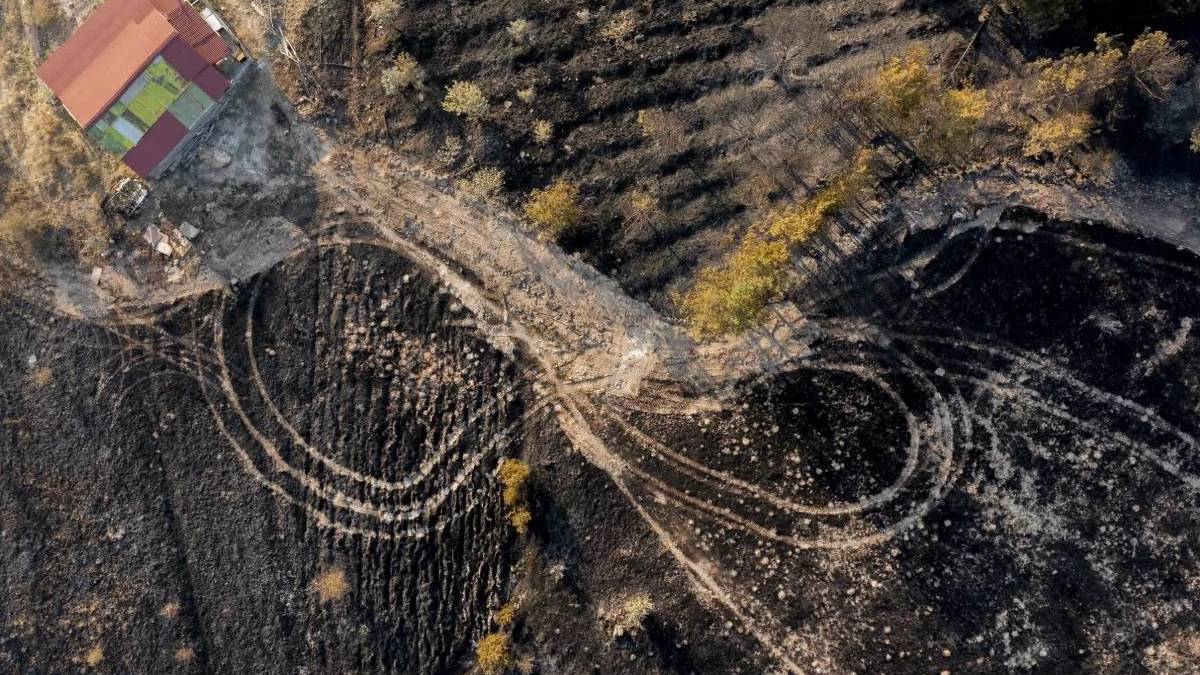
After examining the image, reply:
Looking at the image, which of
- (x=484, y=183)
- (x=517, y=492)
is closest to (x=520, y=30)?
(x=484, y=183)

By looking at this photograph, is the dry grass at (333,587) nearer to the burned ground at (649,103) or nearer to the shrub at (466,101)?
the burned ground at (649,103)

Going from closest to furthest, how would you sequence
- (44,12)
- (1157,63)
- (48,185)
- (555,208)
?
(1157,63), (555,208), (48,185), (44,12)

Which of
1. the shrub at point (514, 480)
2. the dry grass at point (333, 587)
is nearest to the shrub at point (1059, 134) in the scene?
the shrub at point (514, 480)

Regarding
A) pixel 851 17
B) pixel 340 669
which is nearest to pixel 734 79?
pixel 851 17

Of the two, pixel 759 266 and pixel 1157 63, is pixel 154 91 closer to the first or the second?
pixel 759 266

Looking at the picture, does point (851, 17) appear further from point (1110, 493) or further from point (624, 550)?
point (624, 550)

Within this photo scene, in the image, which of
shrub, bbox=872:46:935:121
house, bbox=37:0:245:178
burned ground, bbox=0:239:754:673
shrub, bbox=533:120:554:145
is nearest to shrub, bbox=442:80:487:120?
shrub, bbox=533:120:554:145
